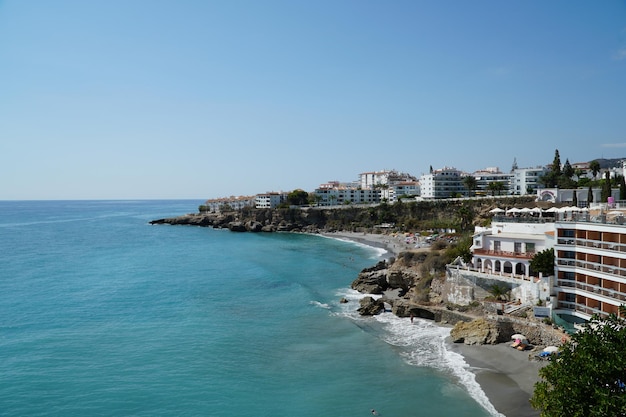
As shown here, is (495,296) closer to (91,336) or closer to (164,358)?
(164,358)

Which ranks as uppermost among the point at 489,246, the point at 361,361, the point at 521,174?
the point at 521,174

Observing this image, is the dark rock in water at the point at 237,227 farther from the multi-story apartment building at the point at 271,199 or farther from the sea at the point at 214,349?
the sea at the point at 214,349

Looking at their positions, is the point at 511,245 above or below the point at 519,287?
above

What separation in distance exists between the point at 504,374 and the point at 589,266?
9753 mm

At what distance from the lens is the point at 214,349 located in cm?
3394

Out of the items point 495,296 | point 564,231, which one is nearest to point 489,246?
point 495,296

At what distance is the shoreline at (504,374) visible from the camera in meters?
24.0

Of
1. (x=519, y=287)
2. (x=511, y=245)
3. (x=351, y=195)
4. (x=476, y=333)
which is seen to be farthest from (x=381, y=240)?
(x=476, y=333)

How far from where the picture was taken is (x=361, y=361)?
102 ft

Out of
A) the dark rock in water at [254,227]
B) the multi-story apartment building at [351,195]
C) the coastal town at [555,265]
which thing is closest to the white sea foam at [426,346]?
the coastal town at [555,265]

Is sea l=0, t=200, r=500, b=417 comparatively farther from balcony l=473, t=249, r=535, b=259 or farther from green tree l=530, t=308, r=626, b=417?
balcony l=473, t=249, r=535, b=259

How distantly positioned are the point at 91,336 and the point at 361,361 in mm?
22244

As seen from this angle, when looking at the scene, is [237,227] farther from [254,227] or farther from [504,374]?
[504,374]

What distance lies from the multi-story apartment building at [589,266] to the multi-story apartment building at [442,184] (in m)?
92.3
